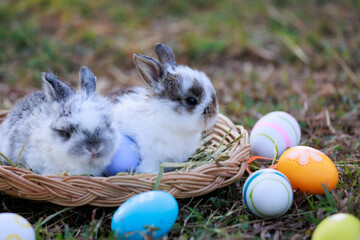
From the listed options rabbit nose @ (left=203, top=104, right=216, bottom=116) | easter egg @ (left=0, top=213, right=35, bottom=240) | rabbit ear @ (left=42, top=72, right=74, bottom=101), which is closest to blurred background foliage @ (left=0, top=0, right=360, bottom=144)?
rabbit nose @ (left=203, top=104, right=216, bottom=116)

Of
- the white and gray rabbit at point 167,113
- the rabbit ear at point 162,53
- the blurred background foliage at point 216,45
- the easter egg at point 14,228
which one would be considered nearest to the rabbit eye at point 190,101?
the white and gray rabbit at point 167,113

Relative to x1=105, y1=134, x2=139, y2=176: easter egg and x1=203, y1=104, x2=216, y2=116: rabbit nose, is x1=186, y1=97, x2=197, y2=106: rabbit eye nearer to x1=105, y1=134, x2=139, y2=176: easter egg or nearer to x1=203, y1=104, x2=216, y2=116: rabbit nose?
x1=203, y1=104, x2=216, y2=116: rabbit nose

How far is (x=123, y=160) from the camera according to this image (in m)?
3.47

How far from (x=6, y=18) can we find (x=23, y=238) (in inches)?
256

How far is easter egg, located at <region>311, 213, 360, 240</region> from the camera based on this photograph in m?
2.39

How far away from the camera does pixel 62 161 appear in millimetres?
3254

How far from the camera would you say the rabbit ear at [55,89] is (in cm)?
332

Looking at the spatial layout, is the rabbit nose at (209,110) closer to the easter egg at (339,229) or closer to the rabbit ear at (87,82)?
the rabbit ear at (87,82)

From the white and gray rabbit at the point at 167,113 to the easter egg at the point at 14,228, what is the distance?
3.92 feet

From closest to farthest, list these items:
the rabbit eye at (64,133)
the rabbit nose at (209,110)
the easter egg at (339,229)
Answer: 1. the easter egg at (339,229)
2. the rabbit eye at (64,133)
3. the rabbit nose at (209,110)

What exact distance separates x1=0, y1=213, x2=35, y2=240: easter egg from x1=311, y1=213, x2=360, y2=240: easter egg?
6.10 ft

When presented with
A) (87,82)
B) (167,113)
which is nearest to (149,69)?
(167,113)

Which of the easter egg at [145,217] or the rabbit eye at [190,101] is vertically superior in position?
the rabbit eye at [190,101]

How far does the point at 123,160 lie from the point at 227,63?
4.19 metres
